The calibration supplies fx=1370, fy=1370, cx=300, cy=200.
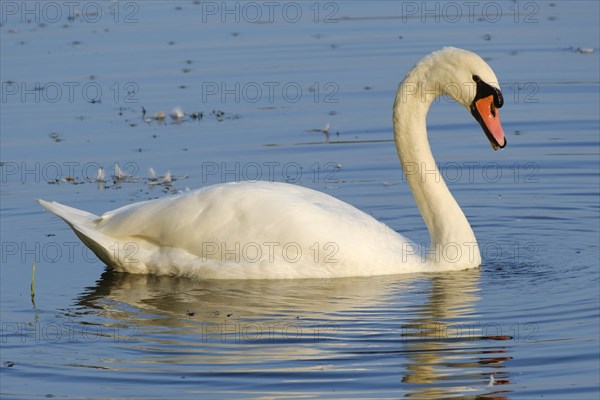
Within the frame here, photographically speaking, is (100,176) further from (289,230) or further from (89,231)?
(289,230)

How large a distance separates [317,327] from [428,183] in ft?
8.13

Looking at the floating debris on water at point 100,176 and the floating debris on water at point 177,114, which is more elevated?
the floating debris on water at point 177,114

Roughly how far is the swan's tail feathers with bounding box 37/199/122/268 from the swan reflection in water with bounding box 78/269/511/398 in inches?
7.9

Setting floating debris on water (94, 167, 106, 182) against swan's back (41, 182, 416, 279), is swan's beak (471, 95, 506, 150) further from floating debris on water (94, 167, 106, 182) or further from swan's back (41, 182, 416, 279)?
floating debris on water (94, 167, 106, 182)

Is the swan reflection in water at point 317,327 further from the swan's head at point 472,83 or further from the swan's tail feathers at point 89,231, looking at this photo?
the swan's head at point 472,83

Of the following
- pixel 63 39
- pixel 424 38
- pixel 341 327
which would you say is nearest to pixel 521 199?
pixel 341 327

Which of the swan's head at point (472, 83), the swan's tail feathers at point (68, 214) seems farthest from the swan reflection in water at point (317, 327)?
the swan's head at point (472, 83)

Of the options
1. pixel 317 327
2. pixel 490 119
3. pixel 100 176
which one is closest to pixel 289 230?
pixel 317 327

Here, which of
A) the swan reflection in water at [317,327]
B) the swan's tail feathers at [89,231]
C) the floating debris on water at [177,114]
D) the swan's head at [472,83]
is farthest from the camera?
the floating debris on water at [177,114]

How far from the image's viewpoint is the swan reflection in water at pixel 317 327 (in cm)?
829

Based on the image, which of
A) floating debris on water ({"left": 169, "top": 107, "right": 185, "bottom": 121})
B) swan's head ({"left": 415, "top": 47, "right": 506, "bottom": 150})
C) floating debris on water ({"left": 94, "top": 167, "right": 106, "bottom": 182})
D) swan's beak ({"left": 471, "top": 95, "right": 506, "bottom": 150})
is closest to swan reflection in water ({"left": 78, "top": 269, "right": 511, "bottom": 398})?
swan's beak ({"left": 471, "top": 95, "right": 506, "bottom": 150})

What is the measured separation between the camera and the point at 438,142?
→ 1487cm

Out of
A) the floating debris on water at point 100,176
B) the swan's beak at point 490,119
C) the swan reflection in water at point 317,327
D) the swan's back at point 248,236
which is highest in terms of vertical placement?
the swan's beak at point 490,119

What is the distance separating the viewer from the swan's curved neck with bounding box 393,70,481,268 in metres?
10.9
